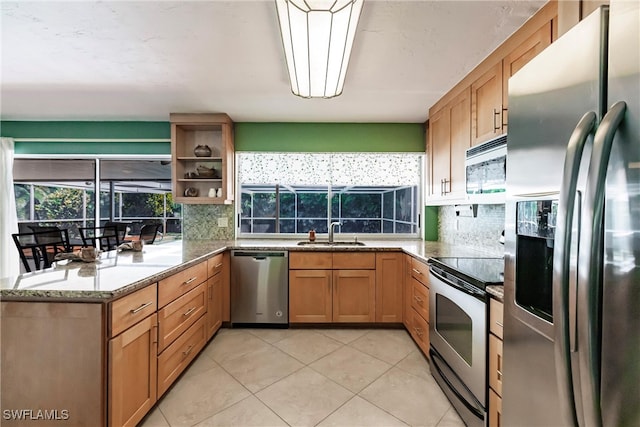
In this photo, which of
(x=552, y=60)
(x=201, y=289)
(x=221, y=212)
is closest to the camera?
(x=552, y=60)

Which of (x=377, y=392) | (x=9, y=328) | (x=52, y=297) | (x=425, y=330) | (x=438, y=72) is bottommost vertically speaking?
(x=377, y=392)

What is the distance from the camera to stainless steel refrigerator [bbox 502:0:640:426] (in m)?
0.61

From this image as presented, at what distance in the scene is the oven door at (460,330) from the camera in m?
1.51

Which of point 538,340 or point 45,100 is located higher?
point 45,100

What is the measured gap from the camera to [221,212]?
146 inches

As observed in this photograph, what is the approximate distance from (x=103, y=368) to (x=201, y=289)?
1131 millimetres

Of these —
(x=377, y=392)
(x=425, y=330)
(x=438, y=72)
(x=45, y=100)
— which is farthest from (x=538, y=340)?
(x=45, y=100)

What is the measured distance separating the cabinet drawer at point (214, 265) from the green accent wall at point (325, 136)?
1496 millimetres

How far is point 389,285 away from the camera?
10.0ft

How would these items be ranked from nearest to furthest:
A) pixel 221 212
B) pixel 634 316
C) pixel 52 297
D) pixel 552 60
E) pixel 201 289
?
pixel 634 316, pixel 552 60, pixel 52 297, pixel 201 289, pixel 221 212

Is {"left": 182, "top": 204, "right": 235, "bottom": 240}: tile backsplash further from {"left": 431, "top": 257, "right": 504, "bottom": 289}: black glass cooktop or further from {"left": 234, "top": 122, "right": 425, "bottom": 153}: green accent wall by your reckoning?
{"left": 431, "top": 257, "right": 504, "bottom": 289}: black glass cooktop

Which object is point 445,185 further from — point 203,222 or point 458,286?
point 203,222

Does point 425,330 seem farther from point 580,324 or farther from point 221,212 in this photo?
point 221,212

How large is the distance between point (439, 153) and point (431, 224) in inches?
42.3
